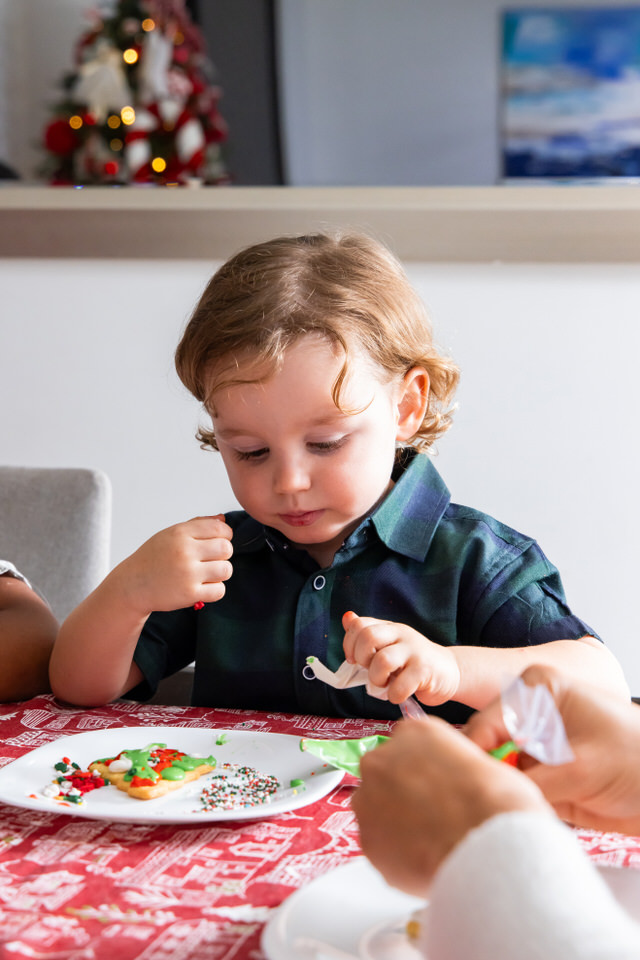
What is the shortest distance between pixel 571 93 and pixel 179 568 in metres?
1.53

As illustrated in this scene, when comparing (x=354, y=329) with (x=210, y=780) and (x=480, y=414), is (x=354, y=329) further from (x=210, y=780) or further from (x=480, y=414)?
(x=480, y=414)

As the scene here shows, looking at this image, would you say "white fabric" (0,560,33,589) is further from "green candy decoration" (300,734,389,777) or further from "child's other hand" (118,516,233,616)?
"green candy decoration" (300,734,389,777)

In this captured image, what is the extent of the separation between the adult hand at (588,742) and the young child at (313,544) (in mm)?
311

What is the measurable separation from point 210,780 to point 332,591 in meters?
0.41

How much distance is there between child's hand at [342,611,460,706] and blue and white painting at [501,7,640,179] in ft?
4.94

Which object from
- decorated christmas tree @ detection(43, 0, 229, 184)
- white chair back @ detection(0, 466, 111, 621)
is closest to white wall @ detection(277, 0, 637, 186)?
decorated christmas tree @ detection(43, 0, 229, 184)

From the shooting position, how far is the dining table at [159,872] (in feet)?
1.59

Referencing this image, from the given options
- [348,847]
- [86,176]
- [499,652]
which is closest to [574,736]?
[348,847]

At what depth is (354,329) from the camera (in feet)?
3.61

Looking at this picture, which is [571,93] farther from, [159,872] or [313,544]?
[159,872]

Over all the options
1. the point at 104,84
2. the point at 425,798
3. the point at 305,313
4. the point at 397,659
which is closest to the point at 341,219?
the point at 104,84

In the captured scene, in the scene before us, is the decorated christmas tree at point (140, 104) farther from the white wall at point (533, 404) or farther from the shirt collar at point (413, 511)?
the shirt collar at point (413, 511)

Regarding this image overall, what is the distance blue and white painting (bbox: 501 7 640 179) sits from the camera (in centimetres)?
200

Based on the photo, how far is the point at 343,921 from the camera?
488 mm
